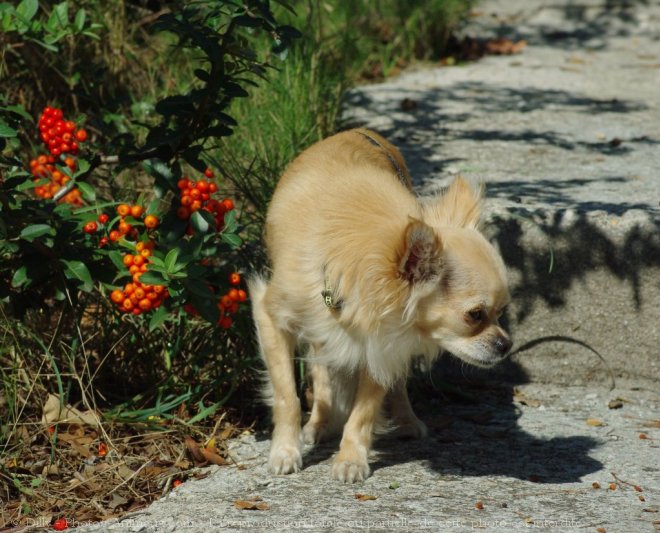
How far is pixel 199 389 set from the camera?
430cm

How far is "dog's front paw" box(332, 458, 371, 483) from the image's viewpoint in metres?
3.90

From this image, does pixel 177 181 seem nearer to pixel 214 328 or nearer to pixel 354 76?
pixel 214 328

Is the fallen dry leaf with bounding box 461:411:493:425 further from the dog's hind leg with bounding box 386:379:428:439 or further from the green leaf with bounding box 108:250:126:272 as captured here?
the green leaf with bounding box 108:250:126:272

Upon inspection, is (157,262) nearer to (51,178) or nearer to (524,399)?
(51,178)

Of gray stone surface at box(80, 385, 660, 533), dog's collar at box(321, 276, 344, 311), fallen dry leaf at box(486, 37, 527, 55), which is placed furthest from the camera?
fallen dry leaf at box(486, 37, 527, 55)

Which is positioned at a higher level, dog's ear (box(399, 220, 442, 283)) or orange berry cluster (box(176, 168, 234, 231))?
orange berry cluster (box(176, 168, 234, 231))

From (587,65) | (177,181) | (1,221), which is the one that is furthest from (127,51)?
(587,65)

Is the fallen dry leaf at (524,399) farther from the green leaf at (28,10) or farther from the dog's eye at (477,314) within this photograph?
the green leaf at (28,10)

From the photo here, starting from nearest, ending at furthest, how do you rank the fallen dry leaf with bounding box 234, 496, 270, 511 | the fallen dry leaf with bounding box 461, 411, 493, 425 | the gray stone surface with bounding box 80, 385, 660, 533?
the gray stone surface with bounding box 80, 385, 660, 533, the fallen dry leaf with bounding box 234, 496, 270, 511, the fallen dry leaf with bounding box 461, 411, 493, 425

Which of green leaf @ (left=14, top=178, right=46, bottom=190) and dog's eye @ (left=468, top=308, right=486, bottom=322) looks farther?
green leaf @ (left=14, top=178, right=46, bottom=190)

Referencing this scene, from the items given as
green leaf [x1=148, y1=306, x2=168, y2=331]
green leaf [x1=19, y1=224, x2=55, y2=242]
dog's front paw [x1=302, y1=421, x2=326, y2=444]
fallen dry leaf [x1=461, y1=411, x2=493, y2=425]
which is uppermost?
green leaf [x1=19, y1=224, x2=55, y2=242]

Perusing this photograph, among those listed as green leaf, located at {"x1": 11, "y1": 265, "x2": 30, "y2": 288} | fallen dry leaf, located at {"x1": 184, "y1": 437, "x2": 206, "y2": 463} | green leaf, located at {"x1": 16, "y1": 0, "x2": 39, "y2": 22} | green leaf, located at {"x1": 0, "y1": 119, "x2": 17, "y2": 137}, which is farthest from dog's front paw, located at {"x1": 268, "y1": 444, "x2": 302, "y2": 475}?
green leaf, located at {"x1": 16, "y1": 0, "x2": 39, "y2": 22}

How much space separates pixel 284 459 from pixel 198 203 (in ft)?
3.70

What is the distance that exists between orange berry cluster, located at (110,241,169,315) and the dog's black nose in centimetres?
135
